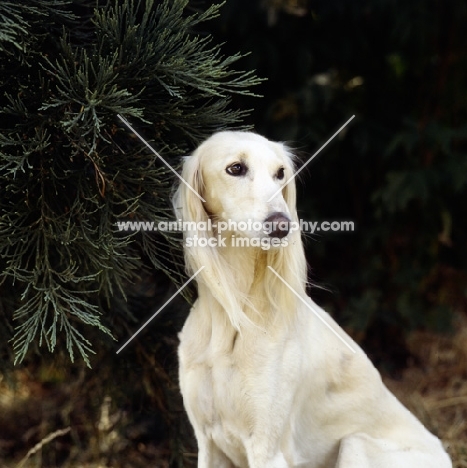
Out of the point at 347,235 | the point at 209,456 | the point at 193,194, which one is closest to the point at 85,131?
the point at 193,194

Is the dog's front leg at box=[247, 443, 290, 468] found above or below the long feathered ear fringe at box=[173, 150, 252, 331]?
below

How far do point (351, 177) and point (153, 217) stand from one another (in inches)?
113

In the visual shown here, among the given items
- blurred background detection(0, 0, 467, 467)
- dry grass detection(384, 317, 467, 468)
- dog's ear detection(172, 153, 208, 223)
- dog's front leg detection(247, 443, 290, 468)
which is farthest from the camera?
dry grass detection(384, 317, 467, 468)

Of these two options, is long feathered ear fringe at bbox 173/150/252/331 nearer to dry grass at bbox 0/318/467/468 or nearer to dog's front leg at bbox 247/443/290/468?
dog's front leg at bbox 247/443/290/468

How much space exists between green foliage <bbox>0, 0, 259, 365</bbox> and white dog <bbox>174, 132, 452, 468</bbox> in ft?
0.75

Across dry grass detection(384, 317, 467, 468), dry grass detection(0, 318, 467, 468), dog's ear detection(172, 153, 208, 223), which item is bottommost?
dry grass detection(384, 317, 467, 468)

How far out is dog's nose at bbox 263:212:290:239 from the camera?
7.31ft

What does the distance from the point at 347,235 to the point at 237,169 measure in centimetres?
308

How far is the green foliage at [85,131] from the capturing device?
2490mm

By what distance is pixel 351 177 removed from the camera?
5.37 m

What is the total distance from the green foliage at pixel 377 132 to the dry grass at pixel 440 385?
24 cm

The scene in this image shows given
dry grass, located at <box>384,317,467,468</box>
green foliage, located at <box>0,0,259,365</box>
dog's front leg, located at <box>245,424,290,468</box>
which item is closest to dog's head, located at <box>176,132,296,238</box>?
green foliage, located at <box>0,0,259,365</box>

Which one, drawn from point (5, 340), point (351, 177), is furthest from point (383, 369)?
point (5, 340)

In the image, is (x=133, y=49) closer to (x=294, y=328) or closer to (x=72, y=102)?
(x=72, y=102)
